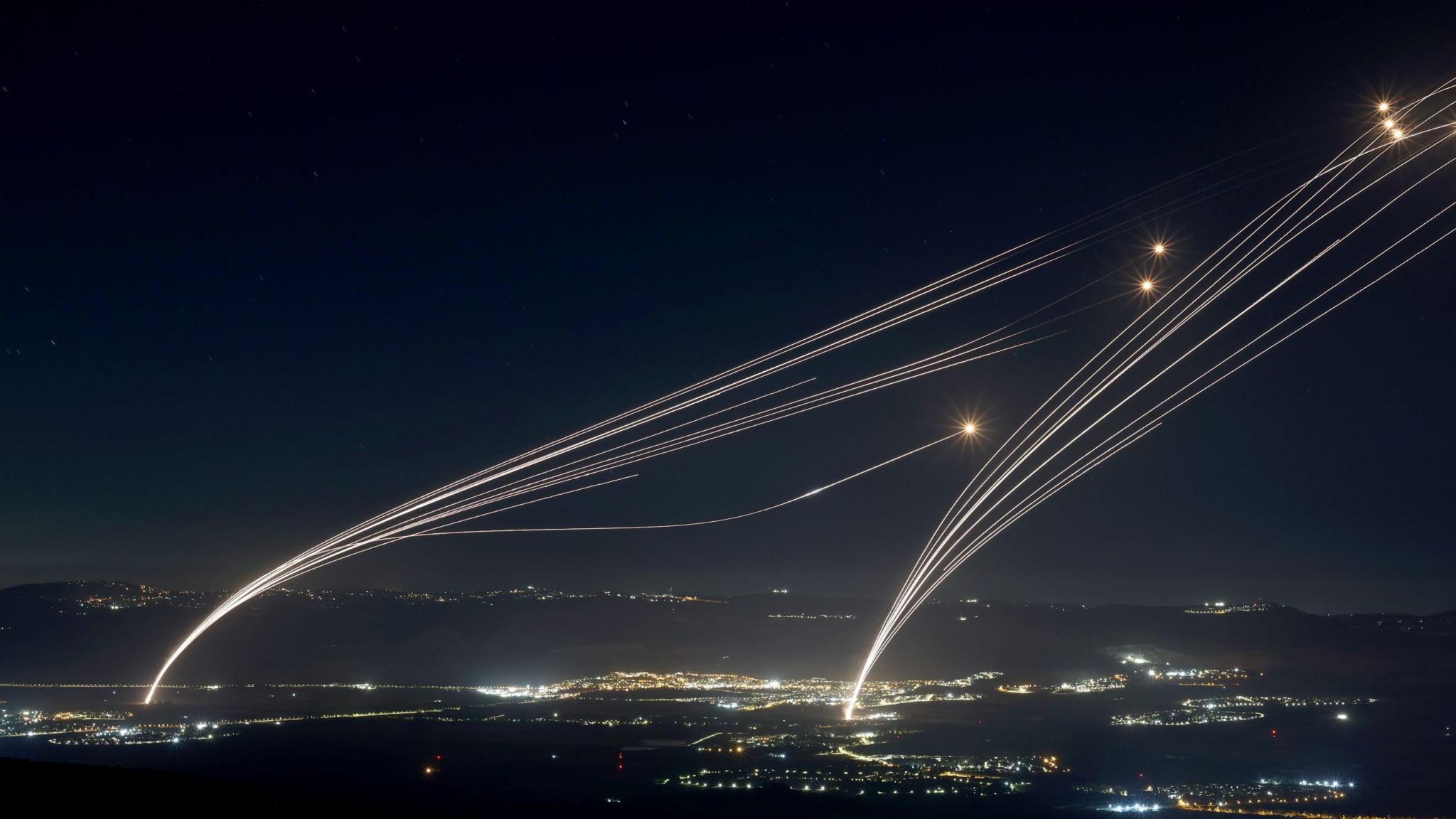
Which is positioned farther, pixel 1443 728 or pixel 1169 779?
pixel 1443 728

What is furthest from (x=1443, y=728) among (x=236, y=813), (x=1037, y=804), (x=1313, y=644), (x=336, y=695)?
(x=1313, y=644)

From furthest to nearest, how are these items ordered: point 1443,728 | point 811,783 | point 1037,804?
point 1443,728 → point 811,783 → point 1037,804

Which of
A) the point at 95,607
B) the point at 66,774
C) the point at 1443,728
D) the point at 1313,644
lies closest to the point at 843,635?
the point at 1313,644

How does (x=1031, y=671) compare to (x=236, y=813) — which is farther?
(x=1031, y=671)

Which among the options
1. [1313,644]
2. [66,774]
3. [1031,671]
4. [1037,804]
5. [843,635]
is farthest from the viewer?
[843,635]

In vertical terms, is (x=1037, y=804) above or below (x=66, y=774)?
below

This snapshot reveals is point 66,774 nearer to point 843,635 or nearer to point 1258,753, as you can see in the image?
point 1258,753

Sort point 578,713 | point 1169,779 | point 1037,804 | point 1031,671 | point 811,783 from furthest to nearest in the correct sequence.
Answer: point 1031,671, point 578,713, point 1169,779, point 811,783, point 1037,804

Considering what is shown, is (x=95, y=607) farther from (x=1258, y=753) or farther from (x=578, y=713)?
(x=1258, y=753)

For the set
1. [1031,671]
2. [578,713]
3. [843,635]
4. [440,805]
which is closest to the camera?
[440,805]
